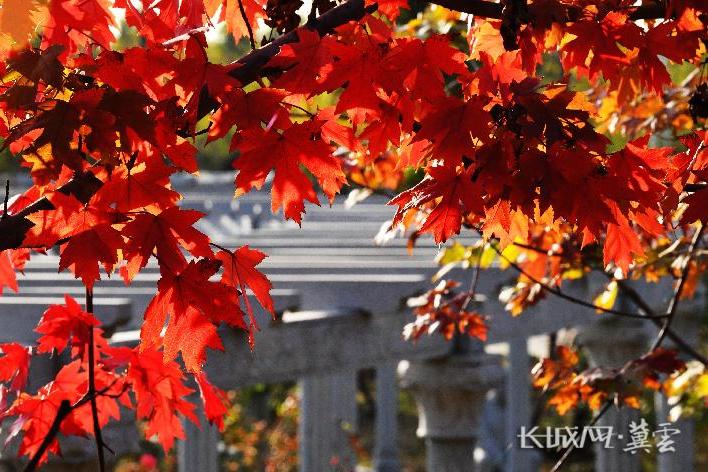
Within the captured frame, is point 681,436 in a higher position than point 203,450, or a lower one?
higher

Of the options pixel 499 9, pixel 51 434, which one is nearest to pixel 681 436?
pixel 51 434

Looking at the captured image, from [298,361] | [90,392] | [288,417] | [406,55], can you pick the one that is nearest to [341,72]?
[406,55]

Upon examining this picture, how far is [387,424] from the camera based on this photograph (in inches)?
395

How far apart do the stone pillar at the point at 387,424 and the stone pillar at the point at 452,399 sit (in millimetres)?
2754

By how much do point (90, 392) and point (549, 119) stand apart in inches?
57.6

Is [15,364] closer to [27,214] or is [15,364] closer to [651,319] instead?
[27,214]

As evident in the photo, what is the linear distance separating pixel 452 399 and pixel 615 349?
2.37 m

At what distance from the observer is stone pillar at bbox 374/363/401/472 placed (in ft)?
32.3

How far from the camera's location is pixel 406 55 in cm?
264

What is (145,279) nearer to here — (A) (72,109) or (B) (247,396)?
(A) (72,109)

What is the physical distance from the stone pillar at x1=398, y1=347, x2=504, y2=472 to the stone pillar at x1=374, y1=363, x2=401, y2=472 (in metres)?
2.75

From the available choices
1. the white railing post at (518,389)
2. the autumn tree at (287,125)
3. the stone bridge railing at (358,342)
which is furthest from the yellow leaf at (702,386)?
the white railing post at (518,389)
